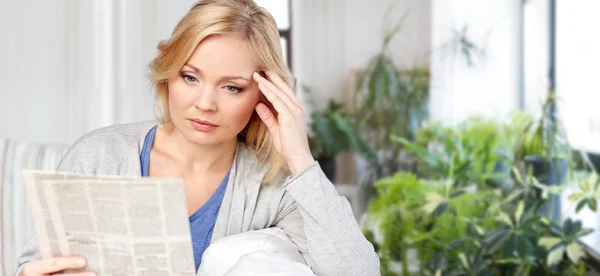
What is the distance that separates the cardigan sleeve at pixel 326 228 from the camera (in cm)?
Answer: 150

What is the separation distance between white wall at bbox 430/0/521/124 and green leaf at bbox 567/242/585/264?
0.56 m

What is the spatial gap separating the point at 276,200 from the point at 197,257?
0.21 meters

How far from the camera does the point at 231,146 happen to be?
177 cm

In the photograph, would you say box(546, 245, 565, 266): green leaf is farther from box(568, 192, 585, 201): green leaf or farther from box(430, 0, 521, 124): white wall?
box(430, 0, 521, 124): white wall

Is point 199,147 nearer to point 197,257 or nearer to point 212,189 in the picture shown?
point 212,189

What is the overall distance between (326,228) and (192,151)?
396 millimetres

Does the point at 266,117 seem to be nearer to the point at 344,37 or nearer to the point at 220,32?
the point at 220,32

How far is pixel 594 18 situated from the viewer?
277 centimetres

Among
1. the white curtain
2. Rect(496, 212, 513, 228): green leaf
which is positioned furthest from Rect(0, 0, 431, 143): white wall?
Rect(496, 212, 513, 228): green leaf

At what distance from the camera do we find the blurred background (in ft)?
9.33

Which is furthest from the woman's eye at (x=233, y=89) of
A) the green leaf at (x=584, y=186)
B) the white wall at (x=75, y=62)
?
the green leaf at (x=584, y=186)

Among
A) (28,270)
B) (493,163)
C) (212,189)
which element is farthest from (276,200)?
(493,163)

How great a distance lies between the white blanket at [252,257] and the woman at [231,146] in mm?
96

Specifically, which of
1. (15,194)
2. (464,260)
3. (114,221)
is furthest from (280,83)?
(464,260)
